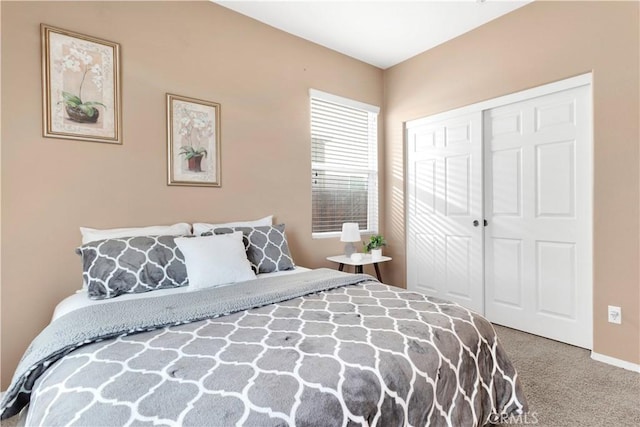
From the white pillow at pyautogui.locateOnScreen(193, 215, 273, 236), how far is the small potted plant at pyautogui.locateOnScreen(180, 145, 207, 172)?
45 cm

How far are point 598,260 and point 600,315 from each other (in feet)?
1.30

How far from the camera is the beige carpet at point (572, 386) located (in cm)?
174

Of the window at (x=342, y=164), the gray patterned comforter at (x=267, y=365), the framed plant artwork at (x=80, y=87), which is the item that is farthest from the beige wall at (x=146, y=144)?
the gray patterned comforter at (x=267, y=365)

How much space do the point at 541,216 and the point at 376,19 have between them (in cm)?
222

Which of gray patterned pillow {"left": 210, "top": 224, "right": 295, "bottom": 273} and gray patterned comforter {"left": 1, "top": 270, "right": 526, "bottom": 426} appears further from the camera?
gray patterned pillow {"left": 210, "top": 224, "right": 295, "bottom": 273}

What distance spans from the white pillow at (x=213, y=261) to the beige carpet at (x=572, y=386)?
1.84 meters

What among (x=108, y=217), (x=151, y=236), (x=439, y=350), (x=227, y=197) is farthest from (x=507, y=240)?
(x=108, y=217)

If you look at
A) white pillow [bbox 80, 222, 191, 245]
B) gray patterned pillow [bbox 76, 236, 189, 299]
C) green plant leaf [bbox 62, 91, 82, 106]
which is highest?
green plant leaf [bbox 62, 91, 82, 106]

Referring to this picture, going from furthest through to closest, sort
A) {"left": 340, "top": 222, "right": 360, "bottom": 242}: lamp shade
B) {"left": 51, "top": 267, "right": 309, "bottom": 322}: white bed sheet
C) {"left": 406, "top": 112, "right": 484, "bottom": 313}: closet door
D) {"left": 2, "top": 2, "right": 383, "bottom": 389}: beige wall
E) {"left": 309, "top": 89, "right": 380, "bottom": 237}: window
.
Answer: {"left": 309, "top": 89, "right": 380, "bottom": 237}: window → {"left": 340, "top": 222, "right": 360, "bottom": 242}: lamp shade → {"left": 406, "top": 112, "right": 484, "bottom": 313}: closet door → {"left": 2, "top": 2, "right": 383, "bottom": 389}: beige wall → {"left": 51, "top": 267, "right": 309, "bottom": 322}: white bed sheet

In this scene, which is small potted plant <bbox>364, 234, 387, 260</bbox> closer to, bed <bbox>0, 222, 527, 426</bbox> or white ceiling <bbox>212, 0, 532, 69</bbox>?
bed <bbox>0, 222, 527, 426</bbox>

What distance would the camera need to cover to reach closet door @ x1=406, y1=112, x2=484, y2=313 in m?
3.23

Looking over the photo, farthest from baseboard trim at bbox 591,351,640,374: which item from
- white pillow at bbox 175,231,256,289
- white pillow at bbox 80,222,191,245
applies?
white pillow at bbox 80,222,191,245

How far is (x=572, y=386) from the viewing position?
80.3 inches

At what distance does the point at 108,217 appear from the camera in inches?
89.1
